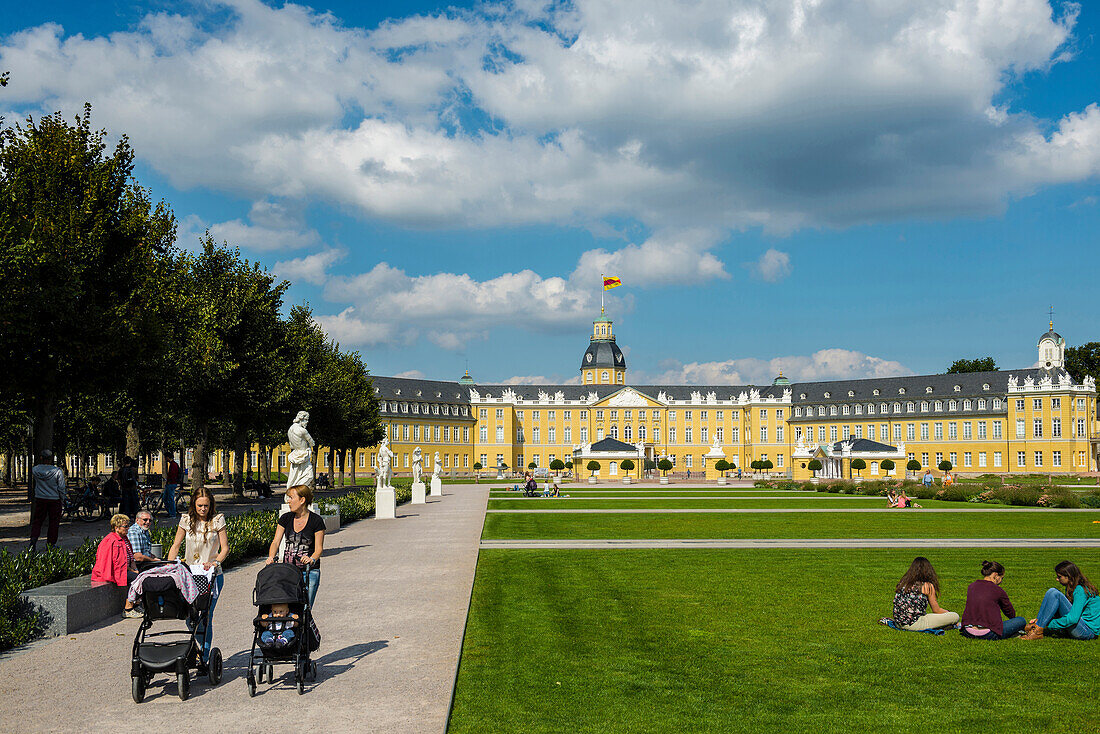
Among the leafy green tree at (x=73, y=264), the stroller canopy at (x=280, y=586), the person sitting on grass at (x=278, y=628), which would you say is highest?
the leafy green tree at (x=73, y=264)

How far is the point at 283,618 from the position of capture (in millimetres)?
9055

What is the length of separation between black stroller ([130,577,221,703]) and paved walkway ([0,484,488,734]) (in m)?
0.19

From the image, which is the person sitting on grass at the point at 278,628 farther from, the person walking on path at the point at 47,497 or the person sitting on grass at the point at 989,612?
the person walking on path at the point at 47,497

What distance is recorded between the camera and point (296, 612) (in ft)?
30.2

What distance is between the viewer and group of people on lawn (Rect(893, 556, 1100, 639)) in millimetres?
11711

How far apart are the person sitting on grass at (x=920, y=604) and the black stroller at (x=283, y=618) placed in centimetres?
786

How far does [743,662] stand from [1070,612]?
4695 millimetres

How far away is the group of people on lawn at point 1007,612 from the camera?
11.7m

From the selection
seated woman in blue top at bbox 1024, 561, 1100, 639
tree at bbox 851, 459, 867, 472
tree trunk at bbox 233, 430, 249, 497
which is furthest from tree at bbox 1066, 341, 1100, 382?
seated woman in blue top at bbox 1024, 561, 1100, 639

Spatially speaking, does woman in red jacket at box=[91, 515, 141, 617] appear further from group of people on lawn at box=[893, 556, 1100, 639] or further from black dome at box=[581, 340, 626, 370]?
black dome at box=[581, 340, 626, 370]

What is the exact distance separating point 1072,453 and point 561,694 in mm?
122067

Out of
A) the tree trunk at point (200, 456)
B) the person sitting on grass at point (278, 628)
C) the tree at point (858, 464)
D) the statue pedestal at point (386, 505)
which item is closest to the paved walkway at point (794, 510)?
the statue pedestal at point (386, 505)

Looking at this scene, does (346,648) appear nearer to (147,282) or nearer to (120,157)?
(147,282)

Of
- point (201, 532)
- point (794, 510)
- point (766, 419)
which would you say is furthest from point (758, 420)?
point (201, 532)
